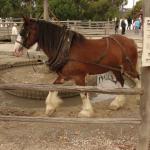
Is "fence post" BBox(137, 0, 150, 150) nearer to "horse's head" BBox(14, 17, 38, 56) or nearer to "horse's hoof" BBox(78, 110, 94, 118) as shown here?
"horse's hoof" BBox(78, 110, 94, 118)

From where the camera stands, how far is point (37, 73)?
11922 millimetres

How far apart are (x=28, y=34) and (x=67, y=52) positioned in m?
0.80

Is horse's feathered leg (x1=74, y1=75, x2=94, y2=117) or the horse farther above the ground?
the horse

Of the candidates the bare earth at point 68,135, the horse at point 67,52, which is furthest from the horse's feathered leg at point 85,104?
the bare earth at point 68,135

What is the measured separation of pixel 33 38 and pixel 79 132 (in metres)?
2.09

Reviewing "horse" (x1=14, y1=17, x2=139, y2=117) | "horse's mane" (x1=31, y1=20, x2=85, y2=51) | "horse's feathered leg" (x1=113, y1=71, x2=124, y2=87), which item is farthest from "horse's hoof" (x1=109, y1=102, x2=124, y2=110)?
"horse's mane" (x1=31, y1=20, x2=85, y2=51)

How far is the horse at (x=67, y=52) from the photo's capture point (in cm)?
739

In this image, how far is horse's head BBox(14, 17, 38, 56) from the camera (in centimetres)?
748

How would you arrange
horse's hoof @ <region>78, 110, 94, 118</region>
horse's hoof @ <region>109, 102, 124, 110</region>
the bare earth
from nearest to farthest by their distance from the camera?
the bare earth < horse's hoof @ <region>78, 110, 94, 118</region> < horse's hoof @ <region>109, 102, 124, 110</region>

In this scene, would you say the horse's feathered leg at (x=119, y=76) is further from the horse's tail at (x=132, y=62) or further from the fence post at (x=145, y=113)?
the fence post at (x=145, y=113)

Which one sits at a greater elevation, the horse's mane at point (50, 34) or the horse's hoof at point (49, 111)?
the horse's mane at point (50, 34)

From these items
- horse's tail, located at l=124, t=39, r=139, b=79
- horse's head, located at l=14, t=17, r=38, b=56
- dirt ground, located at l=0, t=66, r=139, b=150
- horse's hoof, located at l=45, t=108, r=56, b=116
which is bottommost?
dirt ground, located at l=0, t=66, r=139, b=150

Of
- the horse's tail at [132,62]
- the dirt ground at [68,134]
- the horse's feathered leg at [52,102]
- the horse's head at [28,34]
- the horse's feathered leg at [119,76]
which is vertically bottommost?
the dirt ground at [68,134]

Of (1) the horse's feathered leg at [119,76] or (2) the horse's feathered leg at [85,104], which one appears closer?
(2) the horse's feathered leg at [85,104]
